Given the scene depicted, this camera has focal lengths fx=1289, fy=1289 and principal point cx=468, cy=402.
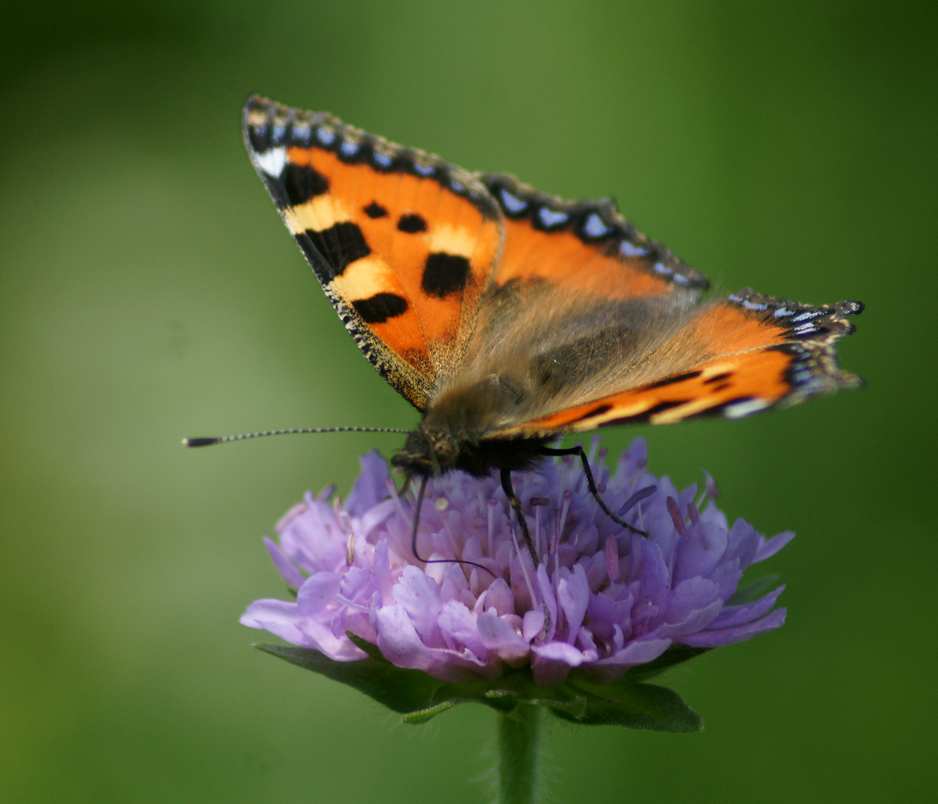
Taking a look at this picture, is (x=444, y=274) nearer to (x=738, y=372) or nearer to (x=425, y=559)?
(x=425, y=559)

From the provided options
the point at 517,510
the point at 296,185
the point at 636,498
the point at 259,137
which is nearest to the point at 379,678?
the point at 517,510

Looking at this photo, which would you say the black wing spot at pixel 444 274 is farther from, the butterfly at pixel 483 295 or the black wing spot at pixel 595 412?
the black wing spot at pixel 595 412

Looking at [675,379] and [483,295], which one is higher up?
[483,295]

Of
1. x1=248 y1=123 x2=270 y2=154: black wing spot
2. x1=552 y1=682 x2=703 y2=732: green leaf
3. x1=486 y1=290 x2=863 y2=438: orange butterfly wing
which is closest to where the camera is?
x1=486 y1=290 x2=863 y2=438: orange butterfly wing

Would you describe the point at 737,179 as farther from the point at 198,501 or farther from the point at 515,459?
the point at 515,459

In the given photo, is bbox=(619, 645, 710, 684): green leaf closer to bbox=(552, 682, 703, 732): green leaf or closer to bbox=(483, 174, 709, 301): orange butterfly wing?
bbox=(552, 682, 703, 732): green leaf

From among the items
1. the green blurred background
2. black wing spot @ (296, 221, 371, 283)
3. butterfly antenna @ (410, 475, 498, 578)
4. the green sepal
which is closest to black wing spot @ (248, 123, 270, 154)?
black wing spot @ (296, 221, 371, 283)

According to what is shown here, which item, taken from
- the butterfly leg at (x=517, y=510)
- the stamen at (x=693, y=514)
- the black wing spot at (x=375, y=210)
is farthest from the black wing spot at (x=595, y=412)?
the black wing spot at (x=375, y=210)
